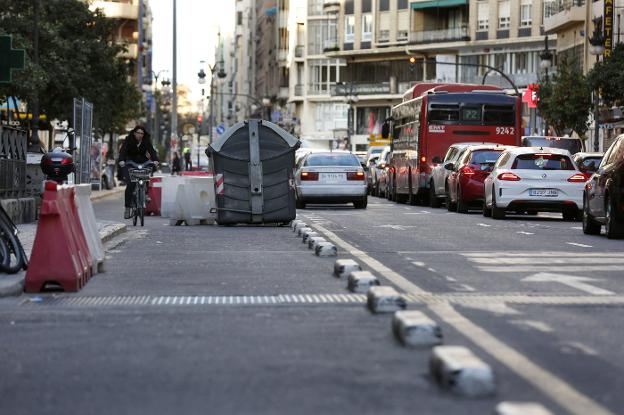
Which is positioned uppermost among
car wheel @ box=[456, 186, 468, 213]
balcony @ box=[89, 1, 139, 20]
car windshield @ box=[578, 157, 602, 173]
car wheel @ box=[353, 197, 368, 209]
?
balcony @ box=[89, 1, 139, 20]

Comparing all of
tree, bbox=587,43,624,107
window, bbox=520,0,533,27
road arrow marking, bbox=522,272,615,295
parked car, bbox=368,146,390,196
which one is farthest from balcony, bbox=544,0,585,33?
road arrow marking, bbox=522,272,615,295

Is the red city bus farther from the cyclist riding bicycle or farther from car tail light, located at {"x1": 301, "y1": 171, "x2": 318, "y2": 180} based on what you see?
the cyclist riding bicycle

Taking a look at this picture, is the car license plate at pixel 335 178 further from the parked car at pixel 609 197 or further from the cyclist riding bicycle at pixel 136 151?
the parked car at pixel 609 197

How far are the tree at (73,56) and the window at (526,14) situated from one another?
41.9 meters

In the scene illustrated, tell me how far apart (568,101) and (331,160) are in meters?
29.5

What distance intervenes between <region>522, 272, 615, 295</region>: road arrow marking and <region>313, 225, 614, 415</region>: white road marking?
1.39 meters

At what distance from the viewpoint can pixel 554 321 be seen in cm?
1070

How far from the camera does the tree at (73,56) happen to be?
191 ft

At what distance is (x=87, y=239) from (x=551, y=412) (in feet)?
30.6

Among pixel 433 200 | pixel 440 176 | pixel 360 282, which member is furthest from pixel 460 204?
pixel 360 282

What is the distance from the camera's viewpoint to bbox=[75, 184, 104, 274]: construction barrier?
1539 centimetres

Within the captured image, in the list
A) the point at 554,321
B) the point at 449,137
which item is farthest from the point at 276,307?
the point at 449,137

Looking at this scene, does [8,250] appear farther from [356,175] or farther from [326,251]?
[356,175]

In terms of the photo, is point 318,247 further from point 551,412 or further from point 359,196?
point 359,196
